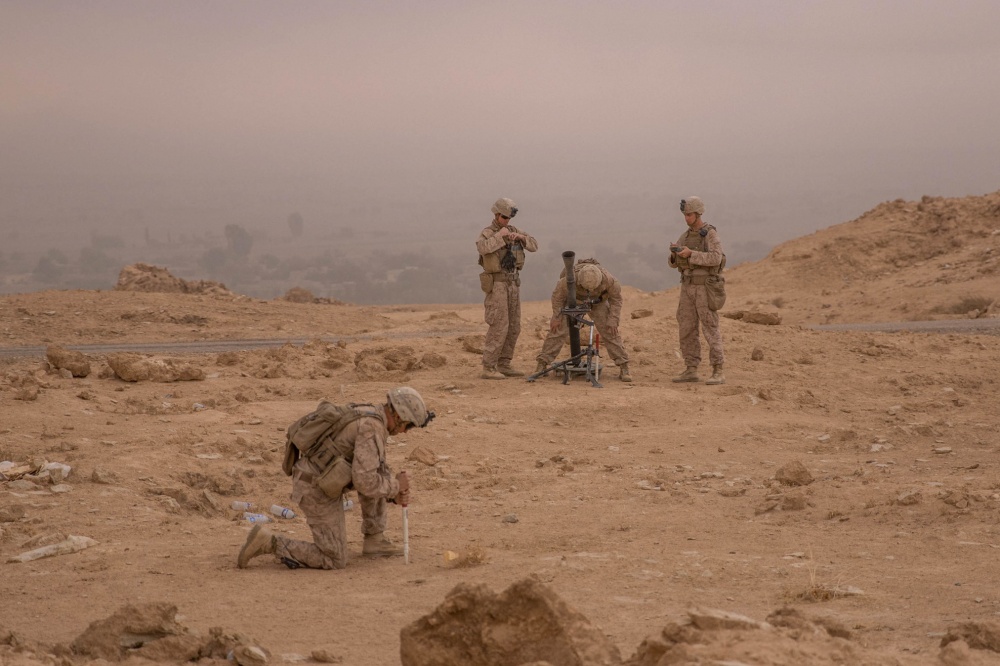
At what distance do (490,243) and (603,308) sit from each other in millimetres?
1595

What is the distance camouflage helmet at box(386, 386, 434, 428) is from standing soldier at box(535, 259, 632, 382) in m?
5.97

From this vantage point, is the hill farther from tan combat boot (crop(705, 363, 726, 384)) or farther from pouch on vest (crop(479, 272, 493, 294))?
pouch on vest (crop(479, 272, 493, 294))

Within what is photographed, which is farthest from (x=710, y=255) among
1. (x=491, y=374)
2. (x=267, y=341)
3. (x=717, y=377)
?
(x=267, y=341)

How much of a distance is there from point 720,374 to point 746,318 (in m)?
4.82

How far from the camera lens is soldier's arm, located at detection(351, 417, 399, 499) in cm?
688

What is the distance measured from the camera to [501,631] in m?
4.82

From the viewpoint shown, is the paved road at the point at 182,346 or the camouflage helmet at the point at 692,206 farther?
the paved road at the point at 182,346

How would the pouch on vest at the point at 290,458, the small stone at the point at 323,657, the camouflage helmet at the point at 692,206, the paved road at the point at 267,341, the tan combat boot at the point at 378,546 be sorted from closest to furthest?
the small stone at the point at 323,657, the pouch on vest at the point at 290,458, the tan combat boot at the point at 378,546, the camouflage helmet at the point at 692,206, the paved road at the point at 267,341

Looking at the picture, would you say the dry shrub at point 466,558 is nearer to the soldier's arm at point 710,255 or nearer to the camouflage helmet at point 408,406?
the camouflage helmet at point 408,406

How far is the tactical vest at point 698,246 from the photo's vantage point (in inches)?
498

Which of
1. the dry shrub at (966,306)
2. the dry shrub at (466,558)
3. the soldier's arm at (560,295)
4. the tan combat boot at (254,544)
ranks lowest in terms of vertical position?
the dry shrub at (466,558)

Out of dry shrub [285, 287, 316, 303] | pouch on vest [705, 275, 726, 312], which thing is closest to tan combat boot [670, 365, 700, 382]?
pouch on vest [705, 275, 726, 312]

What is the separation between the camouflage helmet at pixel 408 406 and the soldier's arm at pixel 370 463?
20cm

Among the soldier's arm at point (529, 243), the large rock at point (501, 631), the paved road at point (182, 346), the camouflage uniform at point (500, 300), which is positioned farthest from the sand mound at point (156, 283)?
the large rock at point (501, 631)
